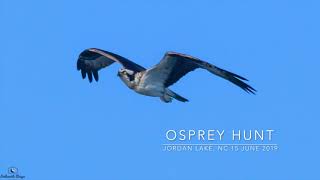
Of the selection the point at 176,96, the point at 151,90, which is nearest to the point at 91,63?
the point at 151,90

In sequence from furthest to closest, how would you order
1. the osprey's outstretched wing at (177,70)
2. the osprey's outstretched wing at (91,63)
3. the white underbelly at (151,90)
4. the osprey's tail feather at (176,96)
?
the osprey's outstretched wing at (91,63)
the osprey's tail feather at (176,96)
the white underbelly at (151,90)
the osprey's outstretched wing at (177,70)

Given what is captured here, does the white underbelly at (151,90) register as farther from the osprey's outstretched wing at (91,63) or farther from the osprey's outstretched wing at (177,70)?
the osprey's outstretched wing at (91,63)

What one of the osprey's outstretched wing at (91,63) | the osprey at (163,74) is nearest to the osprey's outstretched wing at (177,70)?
the osprey at (163,74)

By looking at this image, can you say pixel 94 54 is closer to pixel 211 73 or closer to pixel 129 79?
pixel 129 79

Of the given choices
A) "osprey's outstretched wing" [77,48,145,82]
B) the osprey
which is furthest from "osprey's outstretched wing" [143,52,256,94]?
"osprey's outstretched wing" [77,48,145,82]

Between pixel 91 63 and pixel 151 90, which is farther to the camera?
pixel 91 63

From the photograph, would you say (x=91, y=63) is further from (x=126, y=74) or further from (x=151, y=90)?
(x=151, y=90)

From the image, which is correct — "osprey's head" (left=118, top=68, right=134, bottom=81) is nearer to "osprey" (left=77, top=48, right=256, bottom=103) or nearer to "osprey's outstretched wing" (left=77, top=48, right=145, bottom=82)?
"osprey" (left=77, top=48, right=256, bottom=103)

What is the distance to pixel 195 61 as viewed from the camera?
1658 centimetres

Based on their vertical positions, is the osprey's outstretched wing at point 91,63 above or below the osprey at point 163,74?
above

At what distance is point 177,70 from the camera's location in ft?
57.3

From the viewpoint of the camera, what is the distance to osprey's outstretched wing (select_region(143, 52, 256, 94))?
16359 millimetres

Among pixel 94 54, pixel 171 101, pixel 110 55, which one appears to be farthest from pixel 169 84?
pixel 94 54

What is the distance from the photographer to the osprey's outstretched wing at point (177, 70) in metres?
16.4
